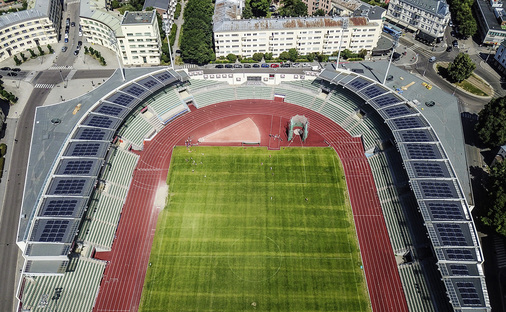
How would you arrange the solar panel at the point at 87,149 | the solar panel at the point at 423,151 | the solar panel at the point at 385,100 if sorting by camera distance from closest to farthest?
the solar panel at the point at 423,151 → the solar panel at the point at 87,149 → the solar panel at the point at 385,100

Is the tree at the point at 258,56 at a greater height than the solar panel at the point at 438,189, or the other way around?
the solar panel at the point at 438,189

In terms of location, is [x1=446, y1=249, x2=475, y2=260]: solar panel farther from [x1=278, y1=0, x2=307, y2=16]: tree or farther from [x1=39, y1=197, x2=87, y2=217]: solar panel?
[x1=278, y1=0, x2=307, y2=16]: tree

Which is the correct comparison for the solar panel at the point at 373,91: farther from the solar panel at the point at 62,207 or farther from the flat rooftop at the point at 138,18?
the solar panel at the point at 62,207

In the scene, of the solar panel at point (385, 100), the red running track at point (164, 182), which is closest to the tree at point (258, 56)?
the red running track at point (164, 182)

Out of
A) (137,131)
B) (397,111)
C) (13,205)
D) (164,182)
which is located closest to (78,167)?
(164,182)

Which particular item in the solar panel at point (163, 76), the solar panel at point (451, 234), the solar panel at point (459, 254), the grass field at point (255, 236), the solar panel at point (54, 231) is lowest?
the grass field at point (255, 236)

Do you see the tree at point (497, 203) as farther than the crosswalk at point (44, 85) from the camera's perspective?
No

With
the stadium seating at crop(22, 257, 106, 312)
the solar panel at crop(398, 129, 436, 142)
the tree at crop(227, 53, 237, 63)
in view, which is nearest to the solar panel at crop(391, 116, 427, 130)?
the solar panel at crop(398, 129, 436, 142)

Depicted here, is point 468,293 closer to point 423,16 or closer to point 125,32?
point 423,16
